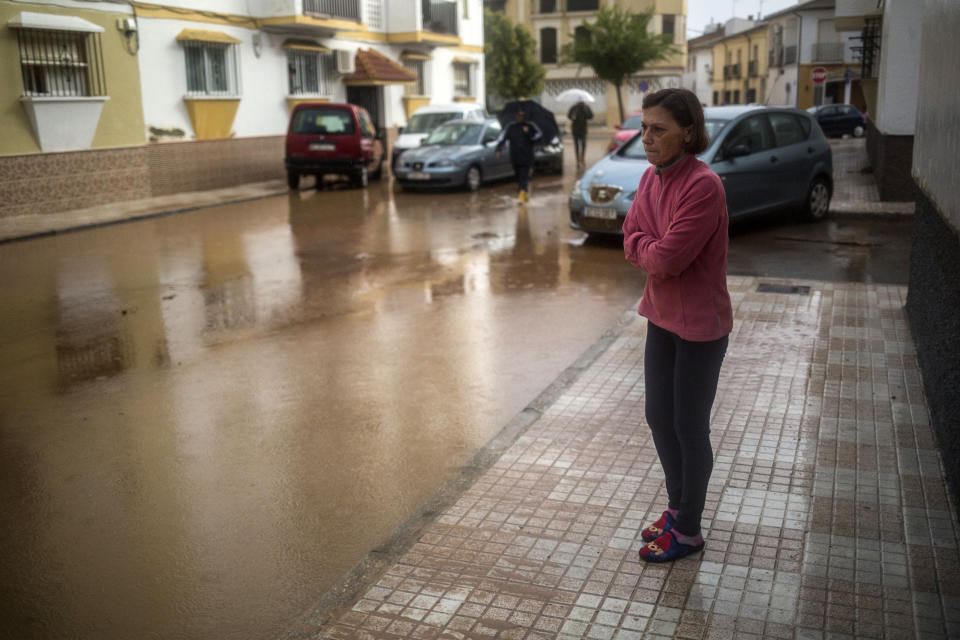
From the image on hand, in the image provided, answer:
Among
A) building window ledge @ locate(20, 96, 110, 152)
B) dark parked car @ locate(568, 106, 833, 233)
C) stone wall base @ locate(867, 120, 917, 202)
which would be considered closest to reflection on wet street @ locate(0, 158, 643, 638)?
dark parked car @ locate(568, 106, 833, 233)

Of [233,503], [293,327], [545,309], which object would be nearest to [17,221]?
[293,327]

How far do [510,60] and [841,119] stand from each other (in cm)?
2215

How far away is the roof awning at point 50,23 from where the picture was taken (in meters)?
15.2

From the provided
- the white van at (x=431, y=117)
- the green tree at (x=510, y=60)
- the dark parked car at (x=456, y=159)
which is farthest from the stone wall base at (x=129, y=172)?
the green tree at (x=510, y=60)

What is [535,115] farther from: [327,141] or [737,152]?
[737,152]

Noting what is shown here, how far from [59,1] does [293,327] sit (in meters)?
11.3

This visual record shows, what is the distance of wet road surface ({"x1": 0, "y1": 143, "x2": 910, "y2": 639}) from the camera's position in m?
3.92

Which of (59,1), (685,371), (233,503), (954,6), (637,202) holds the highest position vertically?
(59,1)

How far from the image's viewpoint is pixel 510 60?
5578 cm

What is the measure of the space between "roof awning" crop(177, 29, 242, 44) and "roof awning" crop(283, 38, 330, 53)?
88.3 inches

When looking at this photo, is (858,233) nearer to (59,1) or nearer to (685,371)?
(685,371)

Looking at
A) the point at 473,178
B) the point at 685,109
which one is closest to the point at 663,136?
the point at 685,109

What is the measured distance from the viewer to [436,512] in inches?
167

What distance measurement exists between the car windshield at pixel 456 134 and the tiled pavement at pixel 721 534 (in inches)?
573
